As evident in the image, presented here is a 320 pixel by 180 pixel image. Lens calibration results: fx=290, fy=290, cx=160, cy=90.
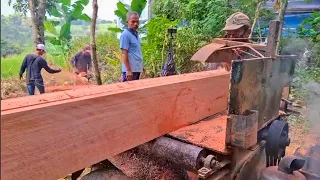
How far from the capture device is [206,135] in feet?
6.93

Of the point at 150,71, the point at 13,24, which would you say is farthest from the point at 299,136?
the point at 13,24

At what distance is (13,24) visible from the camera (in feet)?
1.77

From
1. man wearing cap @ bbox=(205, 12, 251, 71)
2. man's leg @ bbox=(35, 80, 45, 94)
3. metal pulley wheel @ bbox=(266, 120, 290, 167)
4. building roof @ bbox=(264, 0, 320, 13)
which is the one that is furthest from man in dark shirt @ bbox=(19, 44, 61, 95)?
building roof @ bbox=(264, 0, 320, 13)

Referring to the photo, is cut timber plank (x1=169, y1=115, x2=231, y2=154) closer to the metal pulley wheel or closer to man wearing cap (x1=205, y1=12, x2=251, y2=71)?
the metal pulley wheel

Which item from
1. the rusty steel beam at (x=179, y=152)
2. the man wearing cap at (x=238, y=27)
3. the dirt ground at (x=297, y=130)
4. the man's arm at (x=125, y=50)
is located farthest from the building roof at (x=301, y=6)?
the rusty steel beam at (x=179, y=152)

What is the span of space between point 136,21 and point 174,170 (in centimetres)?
240

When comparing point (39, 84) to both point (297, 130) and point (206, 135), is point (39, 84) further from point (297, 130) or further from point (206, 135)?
point (297, 130)

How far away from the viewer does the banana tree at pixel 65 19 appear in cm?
798

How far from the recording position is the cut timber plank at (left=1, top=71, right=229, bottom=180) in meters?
1.26

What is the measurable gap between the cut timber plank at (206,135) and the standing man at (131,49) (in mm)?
1811

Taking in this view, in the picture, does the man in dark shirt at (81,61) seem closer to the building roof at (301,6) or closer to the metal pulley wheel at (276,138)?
the building roof at (301,6)

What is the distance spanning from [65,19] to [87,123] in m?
8.39

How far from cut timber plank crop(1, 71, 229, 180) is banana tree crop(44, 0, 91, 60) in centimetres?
645

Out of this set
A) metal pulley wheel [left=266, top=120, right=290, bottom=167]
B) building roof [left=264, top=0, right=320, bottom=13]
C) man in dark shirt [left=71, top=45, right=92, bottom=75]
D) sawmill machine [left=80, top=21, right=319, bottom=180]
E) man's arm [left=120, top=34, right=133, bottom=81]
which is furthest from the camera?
man in dark shirt [left=71, top=45, right=92, bottom=75]
